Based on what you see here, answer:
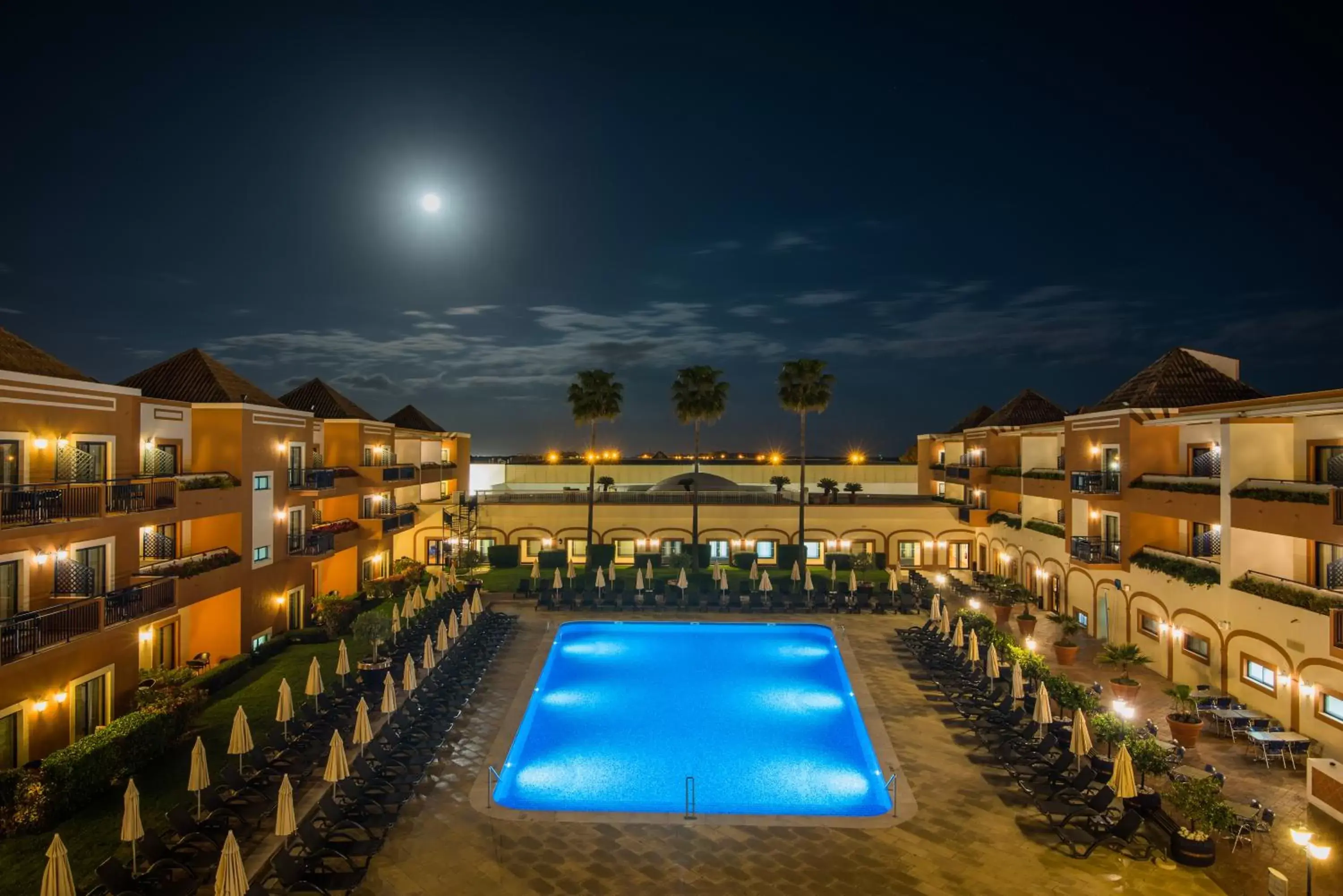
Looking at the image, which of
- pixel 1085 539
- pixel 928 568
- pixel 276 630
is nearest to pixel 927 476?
pixel 928 568

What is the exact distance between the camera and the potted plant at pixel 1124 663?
17688 mm

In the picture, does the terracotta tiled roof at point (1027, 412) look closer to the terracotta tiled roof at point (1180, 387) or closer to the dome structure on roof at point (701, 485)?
the terracotta tiled roof at point (1180, 387)

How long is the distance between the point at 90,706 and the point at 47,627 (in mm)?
2651

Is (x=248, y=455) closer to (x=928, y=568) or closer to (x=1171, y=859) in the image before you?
(x=1171, y=859)

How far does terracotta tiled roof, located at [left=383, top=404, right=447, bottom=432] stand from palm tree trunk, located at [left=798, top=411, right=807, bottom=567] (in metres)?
19.0

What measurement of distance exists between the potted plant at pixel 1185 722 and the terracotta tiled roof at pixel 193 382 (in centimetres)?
2476

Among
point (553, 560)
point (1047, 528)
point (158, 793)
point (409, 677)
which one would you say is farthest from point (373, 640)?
point (1047, 528)

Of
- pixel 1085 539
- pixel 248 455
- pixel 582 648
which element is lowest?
pixel 582 648

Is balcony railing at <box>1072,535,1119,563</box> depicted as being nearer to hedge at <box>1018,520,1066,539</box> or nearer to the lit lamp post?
hedge at <box>1018,520,1066,539</box>

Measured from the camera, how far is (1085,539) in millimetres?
22391

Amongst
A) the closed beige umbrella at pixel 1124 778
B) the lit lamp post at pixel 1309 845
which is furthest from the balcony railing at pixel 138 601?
the lit lamp post at pixel 1309 845

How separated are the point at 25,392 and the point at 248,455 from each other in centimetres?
764

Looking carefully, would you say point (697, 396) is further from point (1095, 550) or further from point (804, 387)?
point (1095, 550)

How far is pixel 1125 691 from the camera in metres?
17.8
